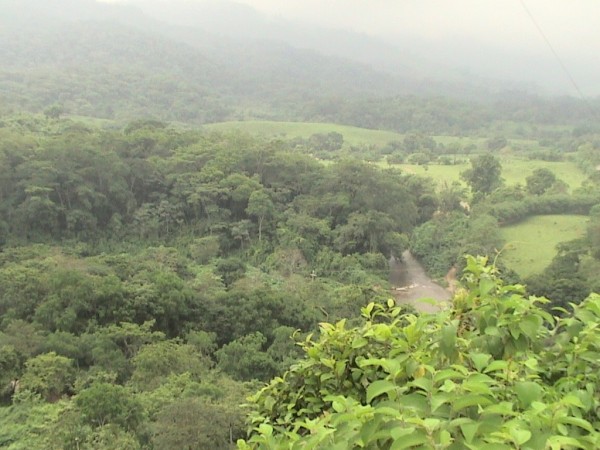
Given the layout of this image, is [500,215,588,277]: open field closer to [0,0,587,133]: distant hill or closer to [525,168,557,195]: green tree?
[525,168,557,195]: green tree

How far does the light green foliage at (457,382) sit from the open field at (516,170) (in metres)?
31.4

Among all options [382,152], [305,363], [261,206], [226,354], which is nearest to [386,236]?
[261,206]

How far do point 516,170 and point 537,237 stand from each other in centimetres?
1514

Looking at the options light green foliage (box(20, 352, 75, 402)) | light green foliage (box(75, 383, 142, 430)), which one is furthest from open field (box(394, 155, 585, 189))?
light green foliage (box(75, 383, 142, 430))

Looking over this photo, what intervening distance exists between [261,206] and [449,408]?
61.4 feet

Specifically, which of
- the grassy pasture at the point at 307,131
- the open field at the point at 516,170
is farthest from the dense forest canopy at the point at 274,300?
the grassy pasture at the point at 307,131

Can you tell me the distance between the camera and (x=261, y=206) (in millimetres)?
19953

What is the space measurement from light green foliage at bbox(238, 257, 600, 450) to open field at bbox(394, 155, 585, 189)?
3137 cm

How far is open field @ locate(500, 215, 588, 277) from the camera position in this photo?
19688mm

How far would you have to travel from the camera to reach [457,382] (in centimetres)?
152

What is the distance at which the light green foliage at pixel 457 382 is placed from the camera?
127 centimetres

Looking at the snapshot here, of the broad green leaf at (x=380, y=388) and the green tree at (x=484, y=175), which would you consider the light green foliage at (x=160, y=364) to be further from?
the green tree at (x=484, y=175)

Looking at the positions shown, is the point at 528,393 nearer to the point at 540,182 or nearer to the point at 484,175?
the point at 484,175

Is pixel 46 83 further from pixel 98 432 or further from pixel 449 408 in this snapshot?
pixel 449 408
